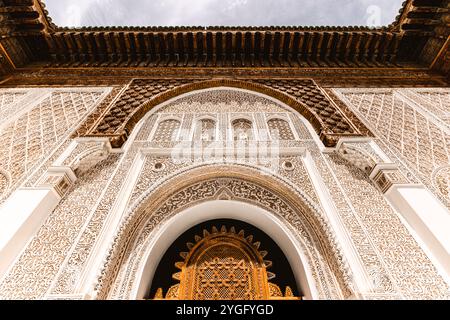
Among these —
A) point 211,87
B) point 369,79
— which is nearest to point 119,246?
point 211,87

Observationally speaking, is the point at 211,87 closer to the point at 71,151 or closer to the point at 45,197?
the point at 71,151

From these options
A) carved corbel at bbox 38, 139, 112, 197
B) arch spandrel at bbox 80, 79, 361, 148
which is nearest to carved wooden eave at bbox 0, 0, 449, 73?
arch spandrel at bbox 80, 79, 361, 148

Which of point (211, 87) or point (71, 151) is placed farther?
point (211, 87)

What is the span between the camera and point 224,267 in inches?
76.8

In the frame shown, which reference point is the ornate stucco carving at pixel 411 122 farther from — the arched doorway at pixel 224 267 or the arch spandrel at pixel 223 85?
the arched doorway at pixel 224 267

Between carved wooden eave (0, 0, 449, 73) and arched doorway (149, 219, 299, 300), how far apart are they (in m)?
2.33

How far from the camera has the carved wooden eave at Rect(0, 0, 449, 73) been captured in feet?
10.7

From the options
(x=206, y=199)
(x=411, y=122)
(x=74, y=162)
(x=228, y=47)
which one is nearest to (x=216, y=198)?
(x=206, y=199)

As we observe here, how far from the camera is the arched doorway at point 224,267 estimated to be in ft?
5.93

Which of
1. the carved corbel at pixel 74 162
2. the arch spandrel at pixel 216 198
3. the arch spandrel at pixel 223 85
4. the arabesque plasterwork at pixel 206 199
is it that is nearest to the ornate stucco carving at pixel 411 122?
the arabesque plasterwork at pixel 206 199

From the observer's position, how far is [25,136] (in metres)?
2.30

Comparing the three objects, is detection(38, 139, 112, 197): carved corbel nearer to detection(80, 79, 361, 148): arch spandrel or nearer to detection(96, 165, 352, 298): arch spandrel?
detection(80, 79, 361, 148): arch spandrel
